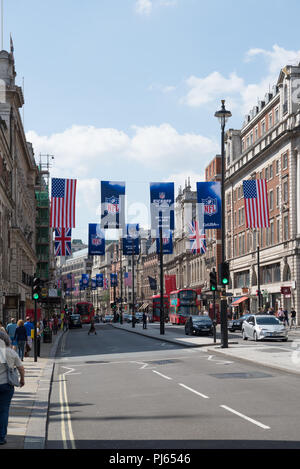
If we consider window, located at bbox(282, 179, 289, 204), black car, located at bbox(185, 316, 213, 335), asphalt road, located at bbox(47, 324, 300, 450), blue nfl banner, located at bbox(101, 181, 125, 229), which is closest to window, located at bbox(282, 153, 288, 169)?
window, located at bbox(282, 179, 289, 204)

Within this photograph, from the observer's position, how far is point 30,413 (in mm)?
12953

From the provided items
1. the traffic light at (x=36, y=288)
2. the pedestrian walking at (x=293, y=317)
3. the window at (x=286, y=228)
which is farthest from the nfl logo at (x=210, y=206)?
the traffic light at (x=36, y=288)

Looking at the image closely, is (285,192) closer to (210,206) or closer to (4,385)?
(210,206)

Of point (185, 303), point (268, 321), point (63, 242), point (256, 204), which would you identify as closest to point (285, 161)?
point (256, 204)

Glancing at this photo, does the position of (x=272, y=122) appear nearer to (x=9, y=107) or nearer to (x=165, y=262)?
(x=9, y=107)

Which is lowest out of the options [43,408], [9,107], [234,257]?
[43,408]

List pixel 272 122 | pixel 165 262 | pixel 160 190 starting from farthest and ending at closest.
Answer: pixel 165 262, pixel 272 122, pixel 160 190

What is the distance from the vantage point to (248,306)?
7825cm

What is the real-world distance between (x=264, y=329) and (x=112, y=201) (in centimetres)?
1288

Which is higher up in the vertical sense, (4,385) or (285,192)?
(285,192)

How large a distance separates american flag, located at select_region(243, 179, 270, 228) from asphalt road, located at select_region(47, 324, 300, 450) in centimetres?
2723
